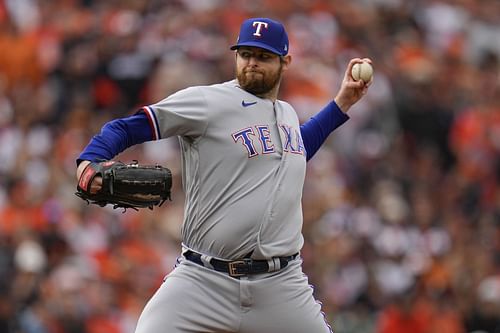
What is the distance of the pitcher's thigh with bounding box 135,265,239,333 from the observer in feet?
17.6

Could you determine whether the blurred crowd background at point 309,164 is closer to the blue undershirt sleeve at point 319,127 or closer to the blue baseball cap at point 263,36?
the blue undershirt sleeve at point 319,127

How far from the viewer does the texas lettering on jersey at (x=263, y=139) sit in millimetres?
5531

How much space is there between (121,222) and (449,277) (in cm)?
323

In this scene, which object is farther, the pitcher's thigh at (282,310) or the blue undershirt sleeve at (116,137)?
the pitcher's thigh at (282,310)

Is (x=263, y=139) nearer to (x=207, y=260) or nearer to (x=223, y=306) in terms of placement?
(x=207, y=260)

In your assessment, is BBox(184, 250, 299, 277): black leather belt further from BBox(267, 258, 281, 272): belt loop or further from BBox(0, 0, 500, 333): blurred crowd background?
BBox(0, 0, 500, 333): blurred crowd background

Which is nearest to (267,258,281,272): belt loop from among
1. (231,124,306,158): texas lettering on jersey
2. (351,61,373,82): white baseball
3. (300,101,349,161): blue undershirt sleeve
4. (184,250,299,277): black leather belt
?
(184,250,299,277): black leather belt

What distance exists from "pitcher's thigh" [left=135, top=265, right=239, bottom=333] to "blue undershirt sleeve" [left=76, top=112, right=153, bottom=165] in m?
0.70

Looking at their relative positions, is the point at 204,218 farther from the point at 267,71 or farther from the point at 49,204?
the point at 49,204

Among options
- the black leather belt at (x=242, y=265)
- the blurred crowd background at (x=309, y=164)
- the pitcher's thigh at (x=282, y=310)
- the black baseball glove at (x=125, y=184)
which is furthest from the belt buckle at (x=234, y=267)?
the blurred crowd background at (x=309, y=164)

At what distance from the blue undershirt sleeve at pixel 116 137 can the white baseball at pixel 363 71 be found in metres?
1.35

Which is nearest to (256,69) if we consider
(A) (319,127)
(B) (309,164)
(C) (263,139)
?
(C) (263,139)

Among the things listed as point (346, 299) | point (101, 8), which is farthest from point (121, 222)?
point (101, 8)

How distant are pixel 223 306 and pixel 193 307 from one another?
0.46 feet
